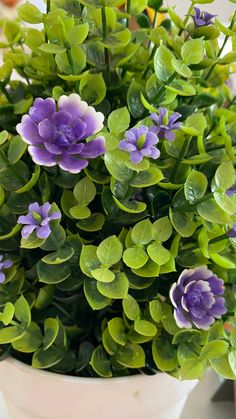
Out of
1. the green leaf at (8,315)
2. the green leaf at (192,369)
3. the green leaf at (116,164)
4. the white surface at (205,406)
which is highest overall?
the green leaf at (116,164)

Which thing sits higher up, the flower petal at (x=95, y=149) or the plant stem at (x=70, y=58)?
the plant stem at (x=70, y=58)

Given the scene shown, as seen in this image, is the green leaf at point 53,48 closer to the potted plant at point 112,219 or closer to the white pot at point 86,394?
the potted plant at point 112,219

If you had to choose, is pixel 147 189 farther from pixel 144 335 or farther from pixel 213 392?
pixel 213 392

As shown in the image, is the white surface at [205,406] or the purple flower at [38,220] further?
the white surface at [205,406]

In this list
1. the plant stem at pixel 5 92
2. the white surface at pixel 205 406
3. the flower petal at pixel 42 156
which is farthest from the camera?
the white surface at pixel 205 406

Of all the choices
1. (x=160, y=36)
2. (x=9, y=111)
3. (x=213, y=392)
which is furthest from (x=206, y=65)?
(x=213, y=392)

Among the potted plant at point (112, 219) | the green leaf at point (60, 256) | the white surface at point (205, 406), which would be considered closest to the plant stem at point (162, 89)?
the potted plant at point (112, 219)
